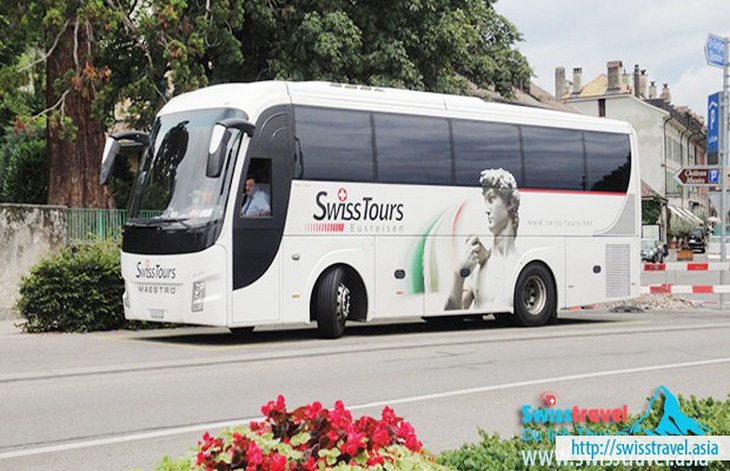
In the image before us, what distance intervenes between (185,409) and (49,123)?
1412 centimetres

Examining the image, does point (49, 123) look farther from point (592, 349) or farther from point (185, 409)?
point (185, 409)

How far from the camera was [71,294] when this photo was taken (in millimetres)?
16906

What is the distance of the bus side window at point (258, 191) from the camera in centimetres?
1464

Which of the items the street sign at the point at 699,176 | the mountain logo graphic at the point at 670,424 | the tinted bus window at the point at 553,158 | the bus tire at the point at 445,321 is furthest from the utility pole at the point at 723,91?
the mountain logo graphic at the point at 670,424

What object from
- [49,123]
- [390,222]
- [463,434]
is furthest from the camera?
[49,123]

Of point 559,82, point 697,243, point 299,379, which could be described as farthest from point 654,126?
point 299,379

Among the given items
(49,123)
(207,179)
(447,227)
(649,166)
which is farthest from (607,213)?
(649,166)

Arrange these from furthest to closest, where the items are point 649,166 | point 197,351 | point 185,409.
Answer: point 649,166, point 197,351, point 185,409

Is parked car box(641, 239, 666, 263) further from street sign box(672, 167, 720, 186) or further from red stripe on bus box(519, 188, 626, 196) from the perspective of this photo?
red stripe on bus box(519, 188, 626, 196)

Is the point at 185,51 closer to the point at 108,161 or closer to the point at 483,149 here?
the point at 108,161

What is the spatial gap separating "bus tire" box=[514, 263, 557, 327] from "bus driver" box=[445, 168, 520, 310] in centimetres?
66

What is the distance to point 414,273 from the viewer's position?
16812mm

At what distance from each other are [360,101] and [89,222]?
7552mm

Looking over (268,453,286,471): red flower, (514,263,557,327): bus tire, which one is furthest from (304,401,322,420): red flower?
(514,263,557,327): bus tire
